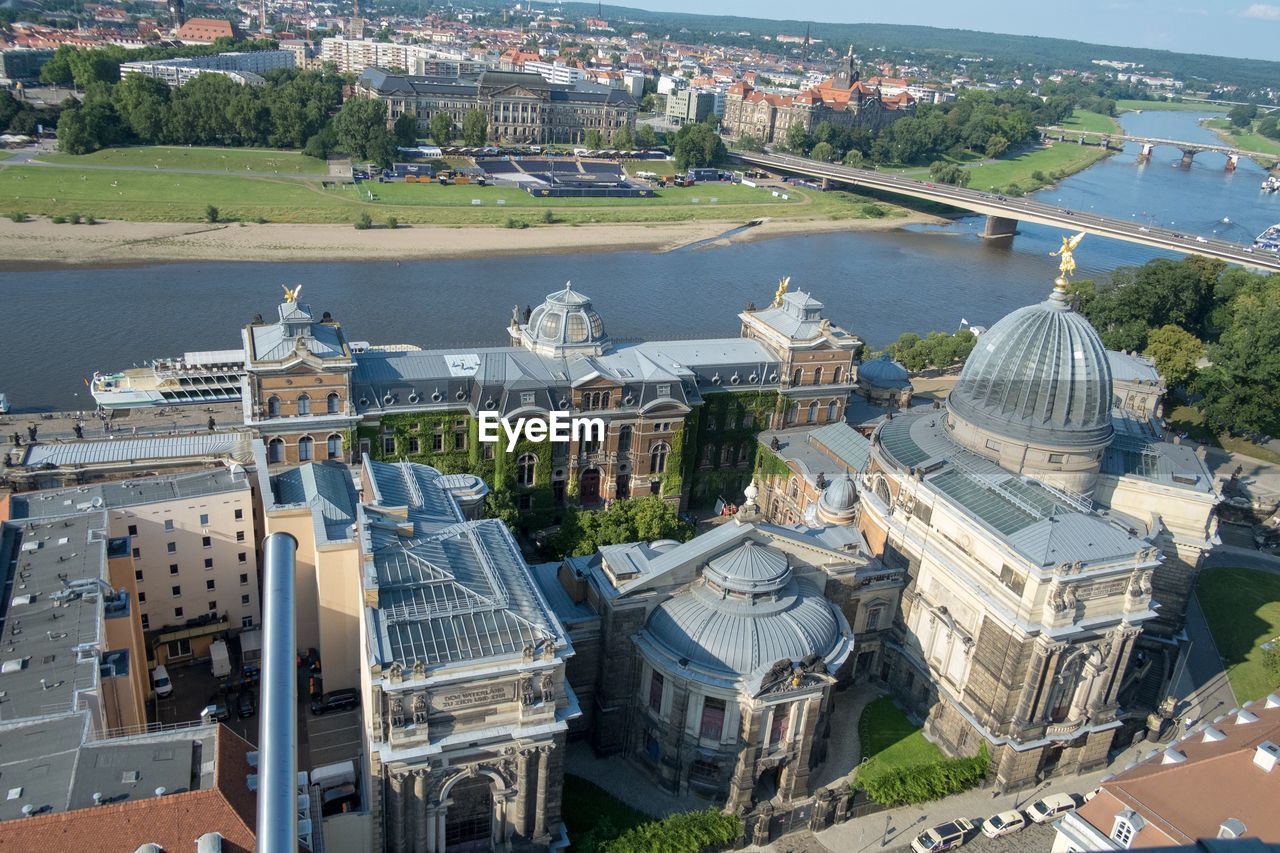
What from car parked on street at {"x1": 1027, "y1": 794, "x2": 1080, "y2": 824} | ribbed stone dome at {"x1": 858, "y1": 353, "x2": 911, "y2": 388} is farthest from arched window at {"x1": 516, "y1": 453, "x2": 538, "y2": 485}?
car parked on street at {"x1": 1027, "y1": 794, "x2": 1080, "y2": 824}

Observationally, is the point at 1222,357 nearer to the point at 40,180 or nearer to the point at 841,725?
the point at 841,725

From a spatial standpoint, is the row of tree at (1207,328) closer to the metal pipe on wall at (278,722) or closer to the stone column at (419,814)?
the stone column at (419,814)

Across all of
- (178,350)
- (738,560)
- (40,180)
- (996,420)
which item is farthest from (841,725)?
(40,180)

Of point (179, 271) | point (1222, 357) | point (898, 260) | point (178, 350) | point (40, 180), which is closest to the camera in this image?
point (1222, 357)

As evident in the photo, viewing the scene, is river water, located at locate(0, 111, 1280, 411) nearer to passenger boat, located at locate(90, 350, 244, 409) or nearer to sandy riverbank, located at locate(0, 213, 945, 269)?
sandy riverbank, located at locate(0, 213, 945, 269)

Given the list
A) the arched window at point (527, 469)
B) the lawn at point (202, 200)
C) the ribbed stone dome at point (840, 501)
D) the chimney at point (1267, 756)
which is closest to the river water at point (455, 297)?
the lawn at point (202, 200)

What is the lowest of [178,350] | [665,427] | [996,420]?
[178,350]

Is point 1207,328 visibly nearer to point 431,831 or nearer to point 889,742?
point 889,742
